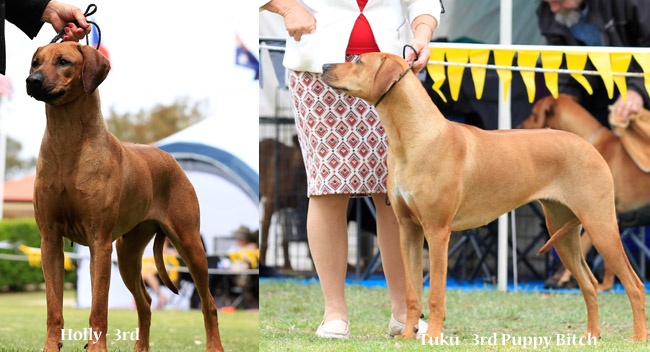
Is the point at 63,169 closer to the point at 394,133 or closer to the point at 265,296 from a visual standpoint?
the point at 394,133

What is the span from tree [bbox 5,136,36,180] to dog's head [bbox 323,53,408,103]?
Answer: 42.0m

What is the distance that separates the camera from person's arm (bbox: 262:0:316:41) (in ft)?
11.7

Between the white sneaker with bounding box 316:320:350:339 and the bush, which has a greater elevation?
the bush

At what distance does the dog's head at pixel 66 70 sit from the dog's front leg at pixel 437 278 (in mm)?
1606

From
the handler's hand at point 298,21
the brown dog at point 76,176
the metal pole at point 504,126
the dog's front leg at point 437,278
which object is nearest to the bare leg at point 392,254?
the dog's front leg at point 437,278

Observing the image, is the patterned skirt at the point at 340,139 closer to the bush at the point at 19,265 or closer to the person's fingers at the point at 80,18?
the person's fingers at the point at 80,18

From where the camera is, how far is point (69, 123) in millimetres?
2850

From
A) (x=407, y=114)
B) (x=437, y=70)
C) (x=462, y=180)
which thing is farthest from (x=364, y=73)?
(x=437, y=70)

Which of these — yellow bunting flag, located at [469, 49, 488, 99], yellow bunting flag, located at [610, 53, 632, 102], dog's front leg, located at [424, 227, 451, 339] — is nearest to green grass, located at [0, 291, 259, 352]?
dog's front leg, located at [424, 227, 451, 339]

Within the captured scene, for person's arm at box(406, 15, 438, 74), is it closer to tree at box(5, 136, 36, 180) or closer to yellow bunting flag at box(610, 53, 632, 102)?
yellow bunting flag at box(610, 53, 632, 102)

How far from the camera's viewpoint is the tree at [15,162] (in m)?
42.0

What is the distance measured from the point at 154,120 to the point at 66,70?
2971 cm

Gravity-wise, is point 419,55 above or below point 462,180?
above

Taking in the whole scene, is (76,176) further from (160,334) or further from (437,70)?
(437,70)
